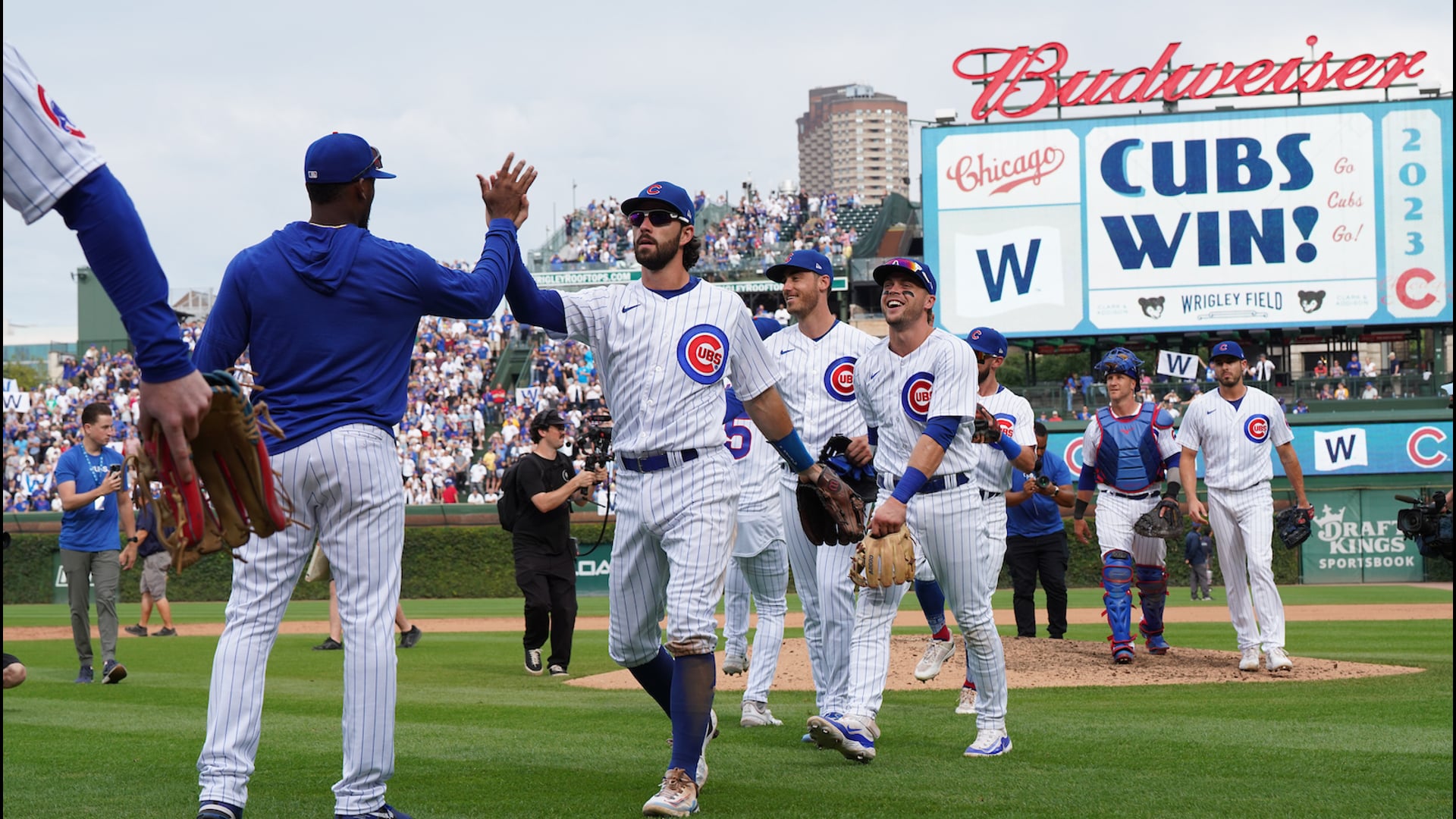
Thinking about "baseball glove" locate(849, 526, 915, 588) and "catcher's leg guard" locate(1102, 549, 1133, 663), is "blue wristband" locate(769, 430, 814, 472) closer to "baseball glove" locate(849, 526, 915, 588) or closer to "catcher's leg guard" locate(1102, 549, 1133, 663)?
"baseball glove" locate(849, 526, 915, 588)

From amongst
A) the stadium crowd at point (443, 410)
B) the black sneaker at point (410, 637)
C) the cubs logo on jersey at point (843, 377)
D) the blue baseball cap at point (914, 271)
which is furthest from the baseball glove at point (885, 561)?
the stadium crowd at point (443, 410)

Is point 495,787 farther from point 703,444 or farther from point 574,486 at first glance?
point 574,486

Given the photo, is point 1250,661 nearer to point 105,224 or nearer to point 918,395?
point 918,395

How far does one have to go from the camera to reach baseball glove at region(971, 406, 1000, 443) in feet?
22.9

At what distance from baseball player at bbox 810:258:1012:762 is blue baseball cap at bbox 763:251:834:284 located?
2.76 feet

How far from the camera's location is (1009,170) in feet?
116

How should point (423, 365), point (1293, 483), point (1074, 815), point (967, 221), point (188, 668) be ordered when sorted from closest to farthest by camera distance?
point (1074, 815) → point (1293, 483) → point (188, 668) → point (967, 221) → point (423, 365)

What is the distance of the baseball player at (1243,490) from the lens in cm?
952

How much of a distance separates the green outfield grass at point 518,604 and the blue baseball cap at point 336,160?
50.7 feet

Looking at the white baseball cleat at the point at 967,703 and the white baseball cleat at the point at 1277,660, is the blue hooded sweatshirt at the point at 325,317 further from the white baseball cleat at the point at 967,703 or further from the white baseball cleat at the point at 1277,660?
the white baseball cleat at the point at 1277,660

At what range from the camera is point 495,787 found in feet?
17.0

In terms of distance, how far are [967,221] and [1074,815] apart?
1256 inches

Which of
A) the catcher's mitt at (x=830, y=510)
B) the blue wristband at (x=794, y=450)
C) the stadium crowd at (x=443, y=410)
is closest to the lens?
the blue wristband at (x=794, y=450)

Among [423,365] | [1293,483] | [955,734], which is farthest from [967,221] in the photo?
[955,734]
